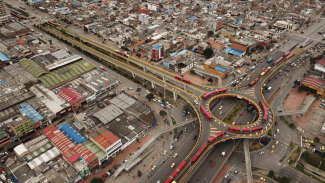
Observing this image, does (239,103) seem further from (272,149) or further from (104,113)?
(104,113)

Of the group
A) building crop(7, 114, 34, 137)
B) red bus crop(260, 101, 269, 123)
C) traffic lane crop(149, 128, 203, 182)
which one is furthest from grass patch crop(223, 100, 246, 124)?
building crop(7, 114, 34, 137)

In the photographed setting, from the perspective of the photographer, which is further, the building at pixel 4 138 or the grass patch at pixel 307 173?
the building at pixel 4 138

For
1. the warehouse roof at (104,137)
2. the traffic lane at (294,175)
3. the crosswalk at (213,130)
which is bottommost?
the traffic lane at (294,175)

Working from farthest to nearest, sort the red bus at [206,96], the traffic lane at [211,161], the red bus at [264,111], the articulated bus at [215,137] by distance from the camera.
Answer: the red bus at [206,96] → the red bus at [264,111] → the articulated bus at [215,137] → the traffic lane at [211,161]

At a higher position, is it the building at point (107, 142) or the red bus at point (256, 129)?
the red bus at point (256, 129)

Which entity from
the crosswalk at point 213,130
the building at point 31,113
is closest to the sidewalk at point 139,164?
the crosswalk at point 213,130

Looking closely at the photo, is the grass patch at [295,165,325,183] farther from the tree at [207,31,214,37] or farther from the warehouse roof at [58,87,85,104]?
the tree at [207,31,214,37]

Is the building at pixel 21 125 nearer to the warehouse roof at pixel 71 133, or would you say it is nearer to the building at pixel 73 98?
the warehouse roof at pixel 71 133

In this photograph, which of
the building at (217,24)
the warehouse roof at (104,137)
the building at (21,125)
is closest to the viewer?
the warehouse roof at (104,137)
